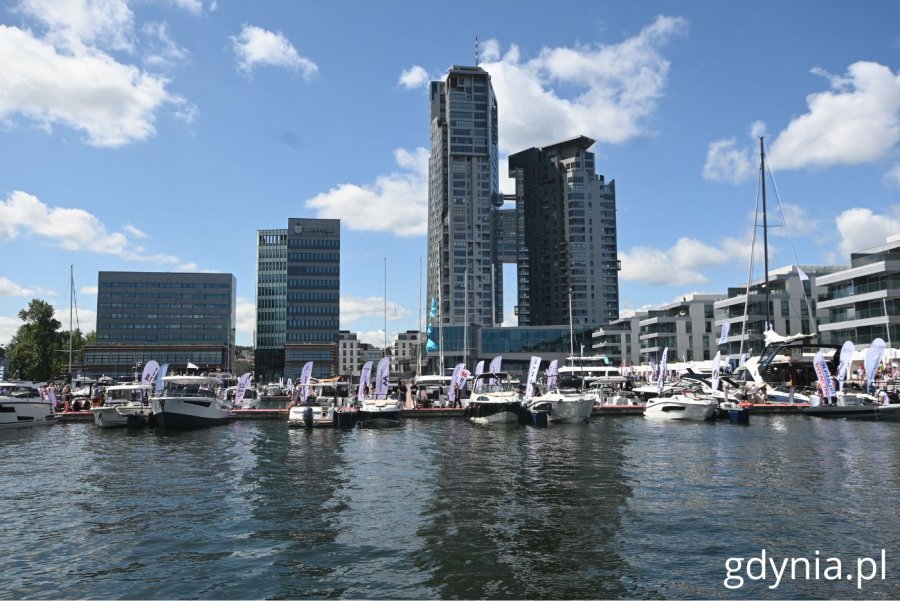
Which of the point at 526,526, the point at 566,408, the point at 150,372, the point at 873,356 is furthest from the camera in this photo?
the point at 150,372

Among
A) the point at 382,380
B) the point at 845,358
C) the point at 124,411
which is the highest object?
the point at 845,358

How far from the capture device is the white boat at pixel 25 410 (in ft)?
186

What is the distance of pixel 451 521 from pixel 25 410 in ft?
176

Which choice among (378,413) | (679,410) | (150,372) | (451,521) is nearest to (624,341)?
(679,410)

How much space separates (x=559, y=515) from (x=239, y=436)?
113 ft

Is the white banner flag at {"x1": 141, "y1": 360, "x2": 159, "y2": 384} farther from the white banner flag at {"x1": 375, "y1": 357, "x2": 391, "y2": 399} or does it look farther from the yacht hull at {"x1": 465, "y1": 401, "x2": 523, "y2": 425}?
the yacht hull at {"x1": 465, "y1": 401, "x2": 523, "y2": 425}

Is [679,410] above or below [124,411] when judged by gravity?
below

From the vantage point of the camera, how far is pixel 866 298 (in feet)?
305

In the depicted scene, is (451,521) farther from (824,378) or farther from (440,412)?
(824,378)

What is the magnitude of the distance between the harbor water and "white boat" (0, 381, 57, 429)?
73.8 feet

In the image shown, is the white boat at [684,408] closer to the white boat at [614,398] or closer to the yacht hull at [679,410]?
the yacht hull at [679,410]

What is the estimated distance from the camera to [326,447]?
138ft

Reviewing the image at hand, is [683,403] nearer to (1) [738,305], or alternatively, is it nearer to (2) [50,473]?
(2) [50,473]

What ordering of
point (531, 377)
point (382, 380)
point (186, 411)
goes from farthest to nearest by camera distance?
point (531, 377) < point (382, 380) < point (186, 411)
